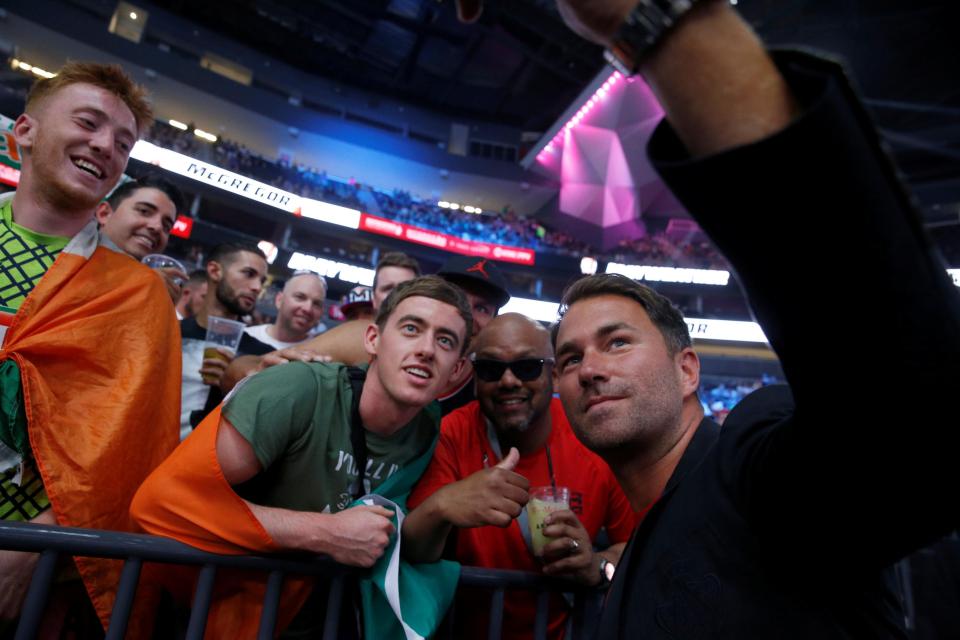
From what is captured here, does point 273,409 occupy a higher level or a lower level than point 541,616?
higher

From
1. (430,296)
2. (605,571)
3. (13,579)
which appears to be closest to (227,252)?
(430,296)

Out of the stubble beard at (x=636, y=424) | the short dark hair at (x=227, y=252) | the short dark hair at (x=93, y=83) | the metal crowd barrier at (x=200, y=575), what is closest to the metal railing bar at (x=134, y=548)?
the metal crowd barrier at (x=200, y=575)

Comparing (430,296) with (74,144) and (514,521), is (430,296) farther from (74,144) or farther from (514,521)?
(74,144)

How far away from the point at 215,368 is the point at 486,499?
1.53 m

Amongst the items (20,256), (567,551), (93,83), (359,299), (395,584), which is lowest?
(395,584)

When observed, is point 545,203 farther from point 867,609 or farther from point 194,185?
point 867,609

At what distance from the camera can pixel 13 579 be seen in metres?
1.46

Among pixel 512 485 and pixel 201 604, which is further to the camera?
pixel 512 485

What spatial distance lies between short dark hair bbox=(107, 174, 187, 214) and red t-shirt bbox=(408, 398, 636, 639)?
2253 millimetres

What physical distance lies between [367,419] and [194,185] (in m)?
20.4

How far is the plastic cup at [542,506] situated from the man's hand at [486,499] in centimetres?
20

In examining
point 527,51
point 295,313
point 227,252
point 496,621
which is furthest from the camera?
point 527,51

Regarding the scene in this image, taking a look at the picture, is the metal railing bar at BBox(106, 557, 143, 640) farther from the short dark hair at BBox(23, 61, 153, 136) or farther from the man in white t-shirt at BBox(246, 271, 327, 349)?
the man in white t-shirt at BBox(246, 271, 327, 349)

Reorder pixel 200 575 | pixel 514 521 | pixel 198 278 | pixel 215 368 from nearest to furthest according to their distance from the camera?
pixel 200 575 < pixel 514 521 < pixel 215 368 < pixel 198 278
